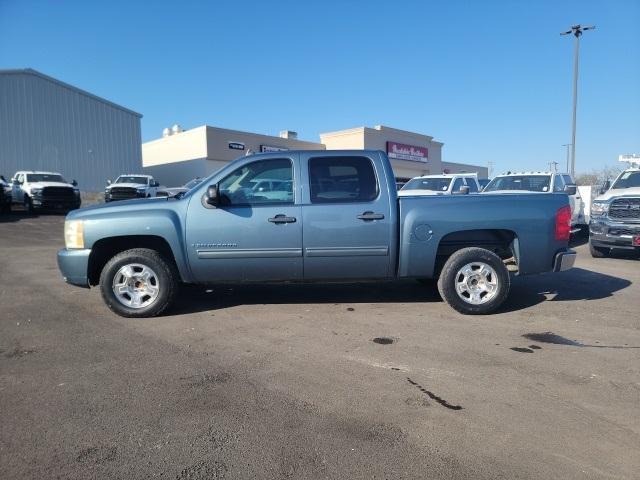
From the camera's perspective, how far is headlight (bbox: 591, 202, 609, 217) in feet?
32.5

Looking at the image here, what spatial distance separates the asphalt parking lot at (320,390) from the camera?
8.58 ft

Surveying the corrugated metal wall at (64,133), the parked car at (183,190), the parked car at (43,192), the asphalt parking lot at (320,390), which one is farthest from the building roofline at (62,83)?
the asphalt parking lot at (320,390)

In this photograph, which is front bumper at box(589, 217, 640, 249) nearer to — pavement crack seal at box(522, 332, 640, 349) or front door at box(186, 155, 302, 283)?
pavement crack seal at box(522, 332, 640, 349)

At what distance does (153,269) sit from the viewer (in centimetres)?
529

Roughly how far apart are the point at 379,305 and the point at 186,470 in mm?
3686

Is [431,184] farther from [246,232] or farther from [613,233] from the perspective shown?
[246,232]

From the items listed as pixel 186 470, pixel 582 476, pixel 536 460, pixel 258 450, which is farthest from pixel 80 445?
pixel 582 476

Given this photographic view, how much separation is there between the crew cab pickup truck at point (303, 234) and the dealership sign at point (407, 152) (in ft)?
120

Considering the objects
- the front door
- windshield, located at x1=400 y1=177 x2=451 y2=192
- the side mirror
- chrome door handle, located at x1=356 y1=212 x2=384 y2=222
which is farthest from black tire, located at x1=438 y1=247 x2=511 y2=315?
windshield, located at x1=400 y1=177 x2=451 y2=192

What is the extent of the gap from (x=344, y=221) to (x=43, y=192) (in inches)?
762

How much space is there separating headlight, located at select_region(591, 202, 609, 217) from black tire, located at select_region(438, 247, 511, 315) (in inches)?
235

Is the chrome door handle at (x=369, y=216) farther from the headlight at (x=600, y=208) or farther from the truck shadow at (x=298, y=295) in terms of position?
the headlight at (x=600, y=208)

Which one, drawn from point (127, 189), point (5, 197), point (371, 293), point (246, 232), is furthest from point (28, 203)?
point (371, 293)

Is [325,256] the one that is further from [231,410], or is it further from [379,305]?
[231,410]
